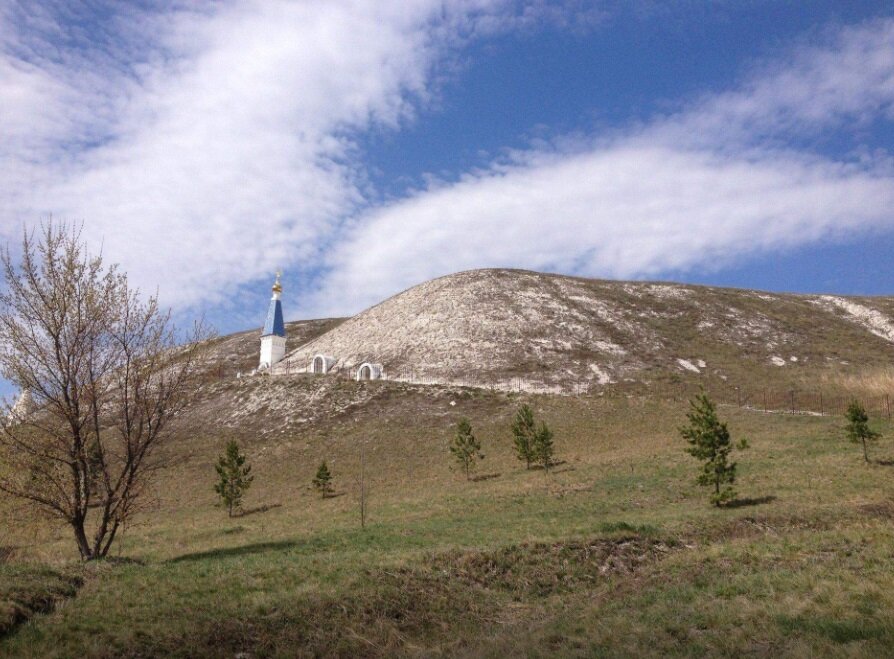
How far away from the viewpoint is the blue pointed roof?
87875 mm

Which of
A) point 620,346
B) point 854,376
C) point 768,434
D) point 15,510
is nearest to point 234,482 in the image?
point 15,510

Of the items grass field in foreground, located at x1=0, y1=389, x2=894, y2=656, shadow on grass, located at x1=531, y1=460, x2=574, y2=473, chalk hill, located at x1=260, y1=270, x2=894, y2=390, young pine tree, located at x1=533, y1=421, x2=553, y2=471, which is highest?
chalk hill, located at x1=260, y1=270, x2=894, y2=390

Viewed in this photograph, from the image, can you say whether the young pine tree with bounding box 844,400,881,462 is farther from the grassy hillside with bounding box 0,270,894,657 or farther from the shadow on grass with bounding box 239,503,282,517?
the shadow on grass with bounding box 239,503,282,517

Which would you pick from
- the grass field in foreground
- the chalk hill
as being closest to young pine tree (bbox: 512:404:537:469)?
the grass field in foreground

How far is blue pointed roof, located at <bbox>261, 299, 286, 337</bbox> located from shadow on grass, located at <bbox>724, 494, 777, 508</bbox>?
7151 centimetres

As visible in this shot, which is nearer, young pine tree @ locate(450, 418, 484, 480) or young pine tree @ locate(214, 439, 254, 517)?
young pine tree @ locate(214, 439, 254, 517)

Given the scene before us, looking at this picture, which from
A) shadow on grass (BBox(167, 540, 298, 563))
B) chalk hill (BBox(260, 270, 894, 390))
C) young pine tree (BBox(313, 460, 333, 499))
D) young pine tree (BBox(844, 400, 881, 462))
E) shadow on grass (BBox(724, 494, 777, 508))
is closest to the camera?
shadow on grass (BBox(167, 540, 298, 563))

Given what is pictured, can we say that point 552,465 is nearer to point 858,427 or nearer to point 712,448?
point 712,448

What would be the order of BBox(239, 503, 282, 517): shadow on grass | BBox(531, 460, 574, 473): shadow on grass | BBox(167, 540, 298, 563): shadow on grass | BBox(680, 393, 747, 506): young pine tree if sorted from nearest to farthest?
BBox(167, 540, 298, 563): shadow on grass < BBox(680, 393, 747, 506): young pine tree < BBox(239, 503, 282, 517): shadow on grass < BBox(531, 460, 574, 473): shadow on grass

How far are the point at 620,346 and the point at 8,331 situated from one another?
7161 centimetres

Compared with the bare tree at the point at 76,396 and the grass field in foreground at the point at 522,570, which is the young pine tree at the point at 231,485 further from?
the bare tree at the point at 76,396

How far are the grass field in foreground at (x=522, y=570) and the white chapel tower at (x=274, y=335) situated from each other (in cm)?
4720

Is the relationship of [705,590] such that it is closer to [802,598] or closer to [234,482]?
[802,598]

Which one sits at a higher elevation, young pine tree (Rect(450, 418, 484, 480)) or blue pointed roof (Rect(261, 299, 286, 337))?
blue pointed roof (Rect(261, 299, 286, 337))
